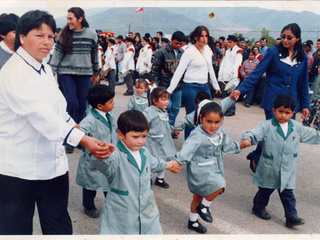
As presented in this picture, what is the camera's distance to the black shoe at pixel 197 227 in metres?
3.13

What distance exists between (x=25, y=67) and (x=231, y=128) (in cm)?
586

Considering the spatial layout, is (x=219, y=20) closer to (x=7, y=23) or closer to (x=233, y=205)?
(x=233, y=205)

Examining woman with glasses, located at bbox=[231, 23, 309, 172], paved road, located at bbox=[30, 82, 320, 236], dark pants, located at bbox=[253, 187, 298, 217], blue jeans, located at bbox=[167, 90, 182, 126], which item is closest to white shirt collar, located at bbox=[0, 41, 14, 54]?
paved road, located at bbox=[30, 82, 320, 236]

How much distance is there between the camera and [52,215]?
2131 millimetres

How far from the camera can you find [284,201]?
11.0ft

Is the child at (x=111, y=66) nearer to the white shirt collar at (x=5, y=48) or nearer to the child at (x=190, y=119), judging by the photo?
the child at (x=190, y=119)

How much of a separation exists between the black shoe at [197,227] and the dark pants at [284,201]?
2.49 ft

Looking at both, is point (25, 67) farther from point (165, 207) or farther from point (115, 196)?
point (165, 207)

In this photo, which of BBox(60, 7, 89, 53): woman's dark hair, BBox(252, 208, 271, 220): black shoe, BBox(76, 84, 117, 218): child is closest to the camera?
BBox(76, 84, 117, 218): child

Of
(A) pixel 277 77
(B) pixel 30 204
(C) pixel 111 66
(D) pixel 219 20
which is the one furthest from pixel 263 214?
(D) pixel 219 20

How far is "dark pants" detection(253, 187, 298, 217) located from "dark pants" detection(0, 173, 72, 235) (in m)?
2.19

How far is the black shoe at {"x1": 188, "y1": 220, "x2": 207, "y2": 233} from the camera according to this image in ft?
10.3

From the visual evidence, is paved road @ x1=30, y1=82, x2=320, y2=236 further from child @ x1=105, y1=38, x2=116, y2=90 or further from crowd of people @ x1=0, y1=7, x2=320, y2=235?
child @ x1=105, y1=38, x2=116, y2=90
